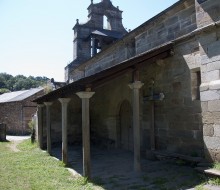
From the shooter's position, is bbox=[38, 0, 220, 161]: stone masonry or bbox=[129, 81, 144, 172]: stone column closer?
bbox=[38, 0, 220, 161]: stone masonry

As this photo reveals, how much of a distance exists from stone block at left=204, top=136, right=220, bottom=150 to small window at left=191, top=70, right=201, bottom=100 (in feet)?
3.88

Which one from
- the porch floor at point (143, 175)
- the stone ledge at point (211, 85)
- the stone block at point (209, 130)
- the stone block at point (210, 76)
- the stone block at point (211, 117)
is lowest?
the porch floor at point (143, 175)

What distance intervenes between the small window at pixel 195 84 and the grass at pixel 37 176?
310cm

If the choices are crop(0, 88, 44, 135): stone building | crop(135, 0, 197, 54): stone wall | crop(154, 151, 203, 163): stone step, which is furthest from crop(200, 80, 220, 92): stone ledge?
crop(0, 88, 44, 135): stone building

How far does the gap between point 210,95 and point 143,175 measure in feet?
7.52

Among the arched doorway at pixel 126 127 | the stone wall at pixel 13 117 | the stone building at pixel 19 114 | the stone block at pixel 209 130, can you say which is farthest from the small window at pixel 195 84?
the stone wall at pixel 13 117

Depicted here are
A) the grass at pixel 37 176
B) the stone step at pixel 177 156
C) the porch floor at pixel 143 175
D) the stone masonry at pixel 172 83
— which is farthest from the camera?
the stone step at pixel 177 156

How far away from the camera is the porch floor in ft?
16.8

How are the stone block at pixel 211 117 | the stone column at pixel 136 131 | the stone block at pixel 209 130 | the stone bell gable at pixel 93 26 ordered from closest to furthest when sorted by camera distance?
the stone block at pixel 211 117, the stone block at pixel 209 130, the stone column at pixel 136 131, the stone bell gable at pixel 93 26

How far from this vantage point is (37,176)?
670cm

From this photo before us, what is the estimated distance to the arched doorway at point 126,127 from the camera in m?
9.63

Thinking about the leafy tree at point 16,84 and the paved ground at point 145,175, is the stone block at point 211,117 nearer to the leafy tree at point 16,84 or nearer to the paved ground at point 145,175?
the paved ground at point 145,175

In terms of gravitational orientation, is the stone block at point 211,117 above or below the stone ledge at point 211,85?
below

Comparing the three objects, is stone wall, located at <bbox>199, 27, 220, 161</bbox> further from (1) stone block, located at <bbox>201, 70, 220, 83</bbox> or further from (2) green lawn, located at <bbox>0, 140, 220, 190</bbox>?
(2) green lawn, located at <bbox>0, 140, 220, 190</bbox>
